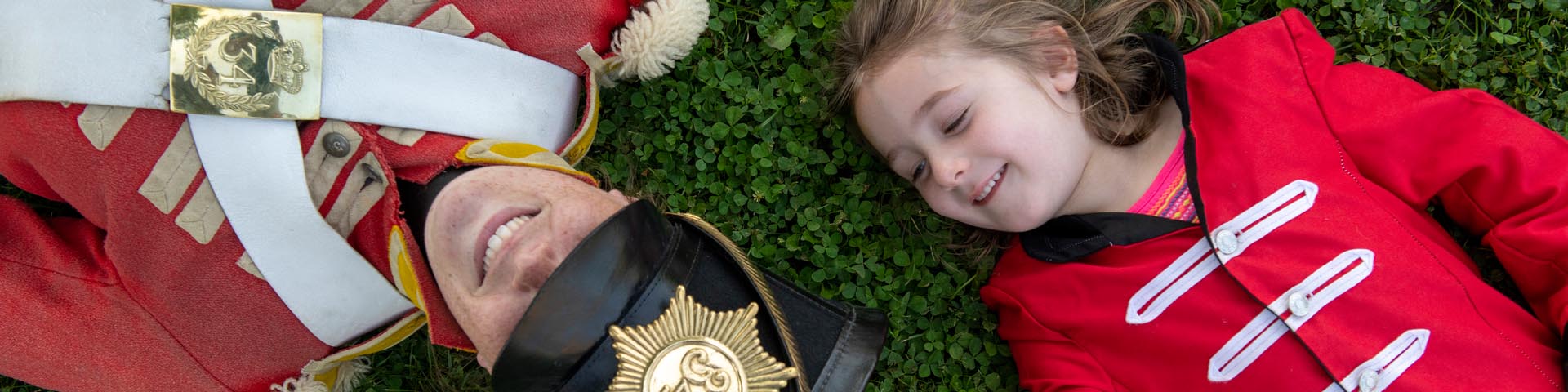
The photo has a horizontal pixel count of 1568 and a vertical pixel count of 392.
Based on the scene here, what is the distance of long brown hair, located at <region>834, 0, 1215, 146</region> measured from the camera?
2.25 meters

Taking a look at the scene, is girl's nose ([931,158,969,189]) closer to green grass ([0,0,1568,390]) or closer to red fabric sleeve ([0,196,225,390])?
green grass ([0,0,1568,390])

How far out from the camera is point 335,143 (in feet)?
5.80

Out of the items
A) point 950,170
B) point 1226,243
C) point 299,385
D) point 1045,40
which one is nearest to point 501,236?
point 299,385

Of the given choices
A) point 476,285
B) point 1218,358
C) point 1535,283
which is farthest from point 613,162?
point 1535,283

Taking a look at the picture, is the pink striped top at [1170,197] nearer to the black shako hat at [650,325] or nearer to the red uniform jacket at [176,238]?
the black shako hat at [650,325]

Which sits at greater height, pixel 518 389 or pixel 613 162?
pixel 518 389

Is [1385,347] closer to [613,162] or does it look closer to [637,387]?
[637,387]

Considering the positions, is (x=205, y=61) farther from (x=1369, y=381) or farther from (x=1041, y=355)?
(x=1369, y=381)

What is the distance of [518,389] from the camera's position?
145 cm

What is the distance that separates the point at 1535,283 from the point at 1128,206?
1009mm

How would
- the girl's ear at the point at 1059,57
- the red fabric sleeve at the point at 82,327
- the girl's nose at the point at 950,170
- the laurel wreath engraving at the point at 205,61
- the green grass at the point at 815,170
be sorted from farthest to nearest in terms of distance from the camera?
the green grass at the point at 815,170 → the girl's ear at the point at 1059,57 → the girl's nose at the point at 950,170 → the red fabric sleeve at the point at 82,327 → the laurel wreath engraving at the point at 205,61

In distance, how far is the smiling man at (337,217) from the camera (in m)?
1.49

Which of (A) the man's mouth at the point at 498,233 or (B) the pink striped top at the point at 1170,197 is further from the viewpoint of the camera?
(B) the pink striped top at the point at 1170,197

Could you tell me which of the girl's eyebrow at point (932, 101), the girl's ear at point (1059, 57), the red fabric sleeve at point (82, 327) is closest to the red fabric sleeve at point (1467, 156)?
the girl's ear at point (1059, 57)
